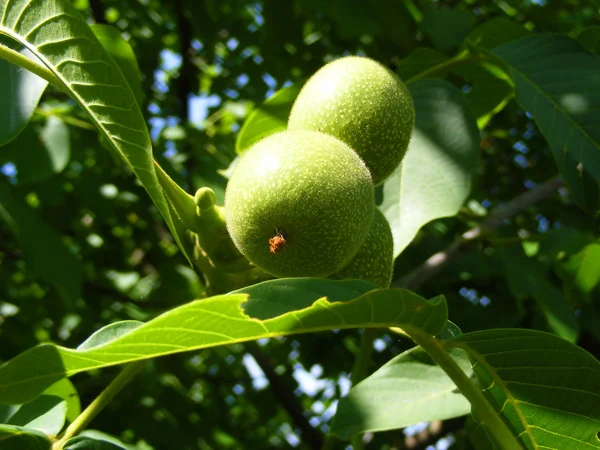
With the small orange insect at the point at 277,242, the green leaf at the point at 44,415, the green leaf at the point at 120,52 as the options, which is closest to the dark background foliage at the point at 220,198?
the green leaf at the point at 120,52

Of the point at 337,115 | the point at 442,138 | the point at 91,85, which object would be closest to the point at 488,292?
the point at 442,138

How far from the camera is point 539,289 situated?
6.41ft

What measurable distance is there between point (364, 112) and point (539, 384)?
613mm

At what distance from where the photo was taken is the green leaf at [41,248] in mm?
1665

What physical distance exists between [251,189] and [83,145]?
1.89 m

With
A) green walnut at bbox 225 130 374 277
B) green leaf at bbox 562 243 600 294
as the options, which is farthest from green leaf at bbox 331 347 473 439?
green leaf at bbox 562 243 600 294

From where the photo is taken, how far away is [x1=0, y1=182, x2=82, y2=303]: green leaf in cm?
167

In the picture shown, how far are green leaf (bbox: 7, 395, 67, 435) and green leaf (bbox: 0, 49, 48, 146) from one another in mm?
510

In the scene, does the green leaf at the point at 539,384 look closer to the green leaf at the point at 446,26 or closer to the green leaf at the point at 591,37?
the green leaf at the point at 591,37

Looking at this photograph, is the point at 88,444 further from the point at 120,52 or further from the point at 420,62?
the point at 420,62

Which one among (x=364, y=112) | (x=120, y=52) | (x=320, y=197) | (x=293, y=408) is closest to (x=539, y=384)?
(x=320, y=197)

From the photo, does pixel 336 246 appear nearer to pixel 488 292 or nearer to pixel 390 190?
pixel 390 190

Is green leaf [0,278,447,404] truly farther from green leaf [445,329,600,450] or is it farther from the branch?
the branch

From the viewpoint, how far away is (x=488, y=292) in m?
2.80
